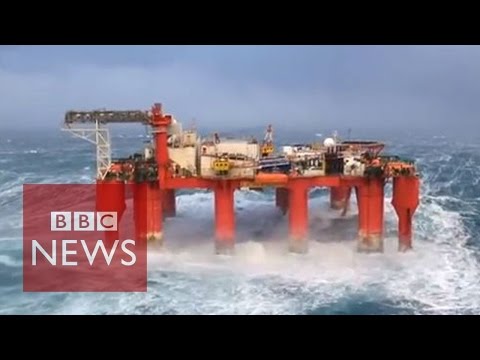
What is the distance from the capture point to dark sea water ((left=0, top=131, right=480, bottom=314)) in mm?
16875

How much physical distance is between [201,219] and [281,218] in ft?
10.7

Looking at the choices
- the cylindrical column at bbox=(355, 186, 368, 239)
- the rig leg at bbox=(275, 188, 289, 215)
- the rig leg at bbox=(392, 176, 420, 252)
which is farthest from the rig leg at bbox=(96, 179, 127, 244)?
the rig leg at bbox=(392, 176, 420, 252)

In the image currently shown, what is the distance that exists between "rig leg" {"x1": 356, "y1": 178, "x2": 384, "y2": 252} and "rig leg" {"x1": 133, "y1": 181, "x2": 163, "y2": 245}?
657 cm

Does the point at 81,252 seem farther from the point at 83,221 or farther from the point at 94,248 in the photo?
the point at 83,221

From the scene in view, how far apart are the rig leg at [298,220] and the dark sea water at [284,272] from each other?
50 centimetres

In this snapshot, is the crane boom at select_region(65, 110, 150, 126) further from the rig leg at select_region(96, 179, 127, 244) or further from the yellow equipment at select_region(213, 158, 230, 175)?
the yellow equipment at select_region(213, 158, 230, 175)

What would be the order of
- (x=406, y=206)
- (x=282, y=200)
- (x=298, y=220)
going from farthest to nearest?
(x=282, y=200)
(x=406, y=206)
(x=298, y=220)

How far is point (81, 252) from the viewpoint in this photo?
22000 mm

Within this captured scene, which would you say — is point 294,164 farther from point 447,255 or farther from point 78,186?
point 78,186

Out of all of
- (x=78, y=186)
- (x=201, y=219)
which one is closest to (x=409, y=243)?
(x=201, y=219)

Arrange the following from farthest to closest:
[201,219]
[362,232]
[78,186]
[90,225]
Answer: [78,186], [201,219], [90,225], [362,232]

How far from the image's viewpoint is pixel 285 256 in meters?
21.0

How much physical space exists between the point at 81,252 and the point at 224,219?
498cm

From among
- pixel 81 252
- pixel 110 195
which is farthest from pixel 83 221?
pixel 110 195
